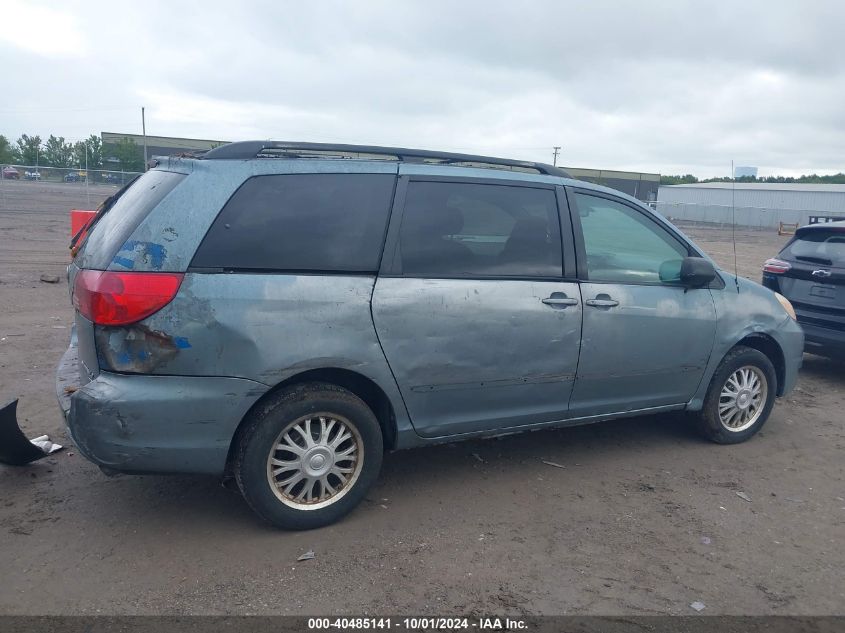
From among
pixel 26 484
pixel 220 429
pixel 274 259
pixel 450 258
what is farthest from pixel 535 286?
pixel 26 484

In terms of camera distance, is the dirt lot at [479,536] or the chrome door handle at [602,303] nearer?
the dirt lot at [479,536]

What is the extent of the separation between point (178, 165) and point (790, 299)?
21.0 feet

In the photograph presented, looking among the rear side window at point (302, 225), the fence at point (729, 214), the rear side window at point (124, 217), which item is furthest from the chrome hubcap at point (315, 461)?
the fence at point (729, 214)

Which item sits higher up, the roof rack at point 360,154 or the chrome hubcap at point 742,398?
the roof rack at point 360,154

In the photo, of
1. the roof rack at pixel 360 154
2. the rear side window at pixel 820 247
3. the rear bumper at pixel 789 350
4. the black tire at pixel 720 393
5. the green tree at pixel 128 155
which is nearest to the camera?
the roof rack at pixel 360 154

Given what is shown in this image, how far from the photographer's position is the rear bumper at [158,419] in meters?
3.44

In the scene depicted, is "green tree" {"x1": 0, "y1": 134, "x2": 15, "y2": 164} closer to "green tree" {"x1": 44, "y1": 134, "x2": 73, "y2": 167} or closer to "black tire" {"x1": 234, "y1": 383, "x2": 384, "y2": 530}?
"green tree" {"x1": 44, "y1": 134, "x2": 73, "y2": 167}

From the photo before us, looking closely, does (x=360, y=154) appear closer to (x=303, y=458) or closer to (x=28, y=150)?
(x=303, y=458)

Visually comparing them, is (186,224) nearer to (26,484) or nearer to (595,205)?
(26,484)

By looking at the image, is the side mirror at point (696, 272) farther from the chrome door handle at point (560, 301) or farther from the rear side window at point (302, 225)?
the rear side window at point (302, 225)

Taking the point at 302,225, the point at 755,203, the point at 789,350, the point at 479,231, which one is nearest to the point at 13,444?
the point at 302,225

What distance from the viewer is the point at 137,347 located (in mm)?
3436

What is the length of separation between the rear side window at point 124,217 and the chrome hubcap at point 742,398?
400cm

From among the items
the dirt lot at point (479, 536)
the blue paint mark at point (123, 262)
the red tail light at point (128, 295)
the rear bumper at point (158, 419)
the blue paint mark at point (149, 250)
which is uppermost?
the blue paint mark at point (149, 250)
